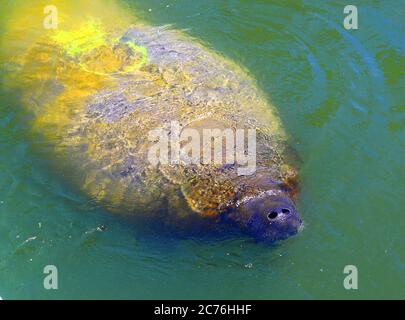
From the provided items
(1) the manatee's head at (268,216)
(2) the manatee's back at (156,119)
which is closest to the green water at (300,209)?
(1) the manatee's head at (268,216)

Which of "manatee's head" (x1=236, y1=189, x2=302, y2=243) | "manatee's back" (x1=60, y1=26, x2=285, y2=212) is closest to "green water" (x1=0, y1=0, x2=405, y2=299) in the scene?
"manatee's head" (x1=236, y1=189, x2=302, y2=243)

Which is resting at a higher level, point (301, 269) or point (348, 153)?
point (348, 153)

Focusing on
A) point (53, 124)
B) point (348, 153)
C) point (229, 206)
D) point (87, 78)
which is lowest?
point (229, 206)

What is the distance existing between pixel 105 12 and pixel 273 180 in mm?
4620

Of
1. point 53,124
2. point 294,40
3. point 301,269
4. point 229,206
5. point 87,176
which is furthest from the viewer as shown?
point 294,40

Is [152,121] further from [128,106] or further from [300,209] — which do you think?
[300,209]

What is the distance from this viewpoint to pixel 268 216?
17.8ft

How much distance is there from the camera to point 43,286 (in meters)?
5.97

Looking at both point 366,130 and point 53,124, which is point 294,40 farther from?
point 53,124

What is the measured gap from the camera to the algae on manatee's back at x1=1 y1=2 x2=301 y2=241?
5.64 metres

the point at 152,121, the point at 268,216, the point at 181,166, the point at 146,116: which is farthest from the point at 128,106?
A: the point at 268,216

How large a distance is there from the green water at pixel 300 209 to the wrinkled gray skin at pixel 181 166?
0.32 m

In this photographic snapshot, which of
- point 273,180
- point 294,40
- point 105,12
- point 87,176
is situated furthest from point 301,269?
point 105,12

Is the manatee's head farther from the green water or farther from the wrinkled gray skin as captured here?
the green water
